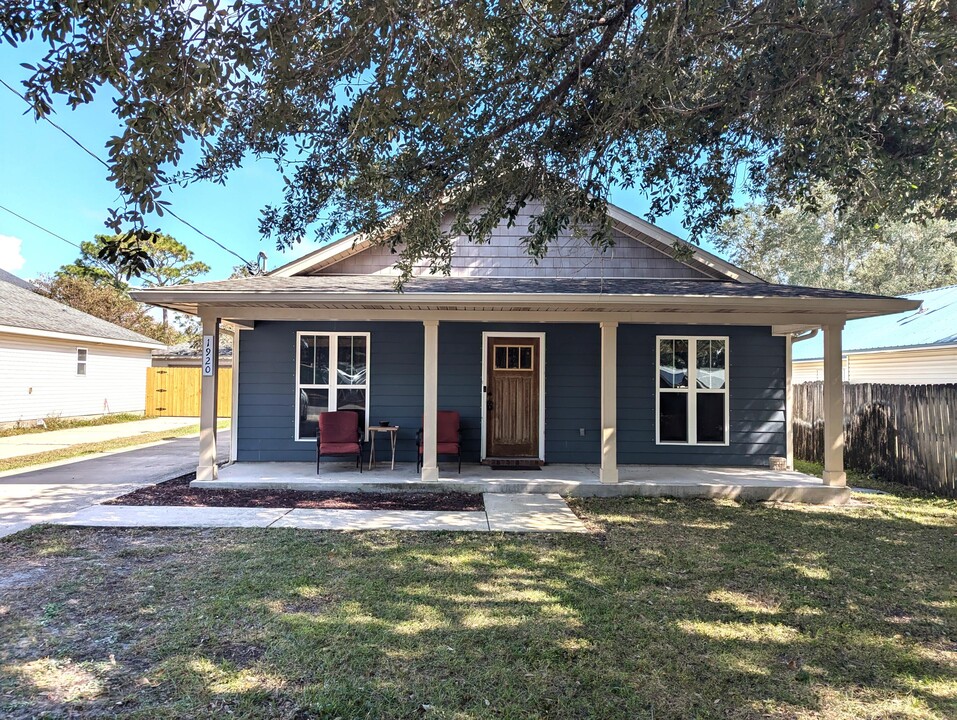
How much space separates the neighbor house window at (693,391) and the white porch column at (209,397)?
6587 mm

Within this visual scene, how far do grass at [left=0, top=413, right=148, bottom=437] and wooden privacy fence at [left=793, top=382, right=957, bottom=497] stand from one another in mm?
18195

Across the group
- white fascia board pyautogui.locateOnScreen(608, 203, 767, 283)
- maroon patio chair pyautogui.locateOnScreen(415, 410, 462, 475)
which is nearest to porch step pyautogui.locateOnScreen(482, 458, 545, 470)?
maroon patio chair pyautogui.locateOnScreen(415, 410, 462, 475)

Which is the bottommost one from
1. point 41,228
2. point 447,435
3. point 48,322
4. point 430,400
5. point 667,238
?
point 447,435

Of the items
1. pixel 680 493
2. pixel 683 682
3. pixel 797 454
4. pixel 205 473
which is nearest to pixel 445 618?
pixel 683 682

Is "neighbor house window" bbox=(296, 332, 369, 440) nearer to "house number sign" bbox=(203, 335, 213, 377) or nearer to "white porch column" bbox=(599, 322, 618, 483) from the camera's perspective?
"house number sign" bbox=(203, 335, 213, 377)

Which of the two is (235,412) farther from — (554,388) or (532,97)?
(532,97)

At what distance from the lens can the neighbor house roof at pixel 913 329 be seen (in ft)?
39.8

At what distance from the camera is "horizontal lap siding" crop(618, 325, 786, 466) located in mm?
8562

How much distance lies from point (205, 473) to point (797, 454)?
10743 millimetres

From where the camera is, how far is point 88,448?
1109 cm

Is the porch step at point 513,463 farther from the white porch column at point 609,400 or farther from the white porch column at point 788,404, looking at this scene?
the white porch column at point 788,404

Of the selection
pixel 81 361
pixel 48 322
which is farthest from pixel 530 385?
pixel 81 361

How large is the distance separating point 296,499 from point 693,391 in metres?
6.15

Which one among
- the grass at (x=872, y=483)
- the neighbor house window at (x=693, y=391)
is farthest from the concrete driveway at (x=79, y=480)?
the grass at (x=872, y=483)
